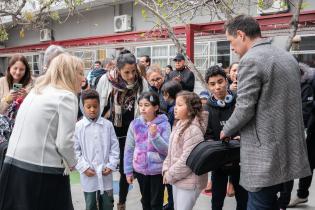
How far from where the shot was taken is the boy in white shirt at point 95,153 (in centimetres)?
352

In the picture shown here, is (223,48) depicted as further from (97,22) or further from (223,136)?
(223,136)

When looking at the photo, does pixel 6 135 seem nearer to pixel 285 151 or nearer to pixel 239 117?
pixel 239 117

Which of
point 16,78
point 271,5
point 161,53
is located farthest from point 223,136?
point 161,53

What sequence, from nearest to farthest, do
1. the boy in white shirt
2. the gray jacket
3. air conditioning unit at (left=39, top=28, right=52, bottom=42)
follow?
the gray jacket → the boy in white shirt → air conditioning unit at (left=39, top=28, right=52, bottom=42)

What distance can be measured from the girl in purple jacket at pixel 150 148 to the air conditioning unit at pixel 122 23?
1151 centimetres

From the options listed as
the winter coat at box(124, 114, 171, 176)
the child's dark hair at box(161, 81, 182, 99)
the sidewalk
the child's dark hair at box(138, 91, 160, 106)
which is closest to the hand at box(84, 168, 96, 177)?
the winter coat at box(124, 114, 171, 176)

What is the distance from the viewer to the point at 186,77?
6629 millimetres

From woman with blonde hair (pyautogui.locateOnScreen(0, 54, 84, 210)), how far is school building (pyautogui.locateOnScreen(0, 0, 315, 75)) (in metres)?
3.73

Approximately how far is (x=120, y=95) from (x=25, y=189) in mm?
1624

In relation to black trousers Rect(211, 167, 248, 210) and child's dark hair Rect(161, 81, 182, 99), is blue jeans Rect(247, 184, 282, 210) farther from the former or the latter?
child's dark hair Rect(161, 81, 182, 99)

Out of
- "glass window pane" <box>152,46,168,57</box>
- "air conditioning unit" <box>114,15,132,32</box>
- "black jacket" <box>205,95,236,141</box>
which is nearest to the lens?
"black jacket" <box>205,95,236,141</box>

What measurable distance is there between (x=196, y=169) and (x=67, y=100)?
1.14 m

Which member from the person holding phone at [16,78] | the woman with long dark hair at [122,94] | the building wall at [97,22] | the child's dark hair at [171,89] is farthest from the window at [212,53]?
the person holding phone at [16,78]

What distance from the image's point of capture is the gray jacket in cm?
241
